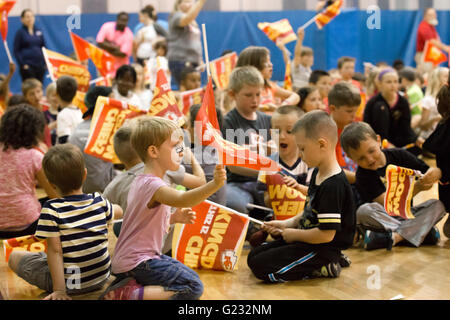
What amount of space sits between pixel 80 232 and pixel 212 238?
0.85 metres

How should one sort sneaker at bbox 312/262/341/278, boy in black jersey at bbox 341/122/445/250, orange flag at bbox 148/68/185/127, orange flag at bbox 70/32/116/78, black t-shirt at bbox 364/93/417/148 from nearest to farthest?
sneaker at bbox 312/262/341/278 → boy in black jersey at bbox 341/122/445/250 → orange flag at bbox 148/68/185/127 → black t-shirt at bbox 364/93/417/148 → orange flag at bbox 70/32/116/78

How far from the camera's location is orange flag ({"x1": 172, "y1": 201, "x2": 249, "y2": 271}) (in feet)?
11.2

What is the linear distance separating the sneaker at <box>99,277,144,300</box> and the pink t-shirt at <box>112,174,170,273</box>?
6 cm

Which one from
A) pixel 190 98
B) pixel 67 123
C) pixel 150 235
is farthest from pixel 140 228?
pixel 190 98

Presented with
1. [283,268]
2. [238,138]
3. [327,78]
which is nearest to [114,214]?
[283,268]

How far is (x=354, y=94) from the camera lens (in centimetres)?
440

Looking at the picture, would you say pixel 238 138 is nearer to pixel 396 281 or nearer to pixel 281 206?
pixel 281 206

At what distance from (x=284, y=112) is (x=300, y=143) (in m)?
0.93

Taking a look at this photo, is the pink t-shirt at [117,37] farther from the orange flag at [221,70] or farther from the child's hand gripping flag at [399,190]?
the child's hand gripping flag at [399,190]

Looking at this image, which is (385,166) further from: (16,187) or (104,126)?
(16,187)

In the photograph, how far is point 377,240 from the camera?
380cm

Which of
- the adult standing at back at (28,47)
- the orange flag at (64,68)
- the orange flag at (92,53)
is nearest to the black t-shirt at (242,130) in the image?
the orange flag at (64,68)

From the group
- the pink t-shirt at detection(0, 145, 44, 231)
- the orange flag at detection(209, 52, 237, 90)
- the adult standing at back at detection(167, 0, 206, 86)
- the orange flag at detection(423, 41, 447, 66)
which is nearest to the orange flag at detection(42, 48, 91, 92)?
the orange flag at detection(209, 52, 237, 90)

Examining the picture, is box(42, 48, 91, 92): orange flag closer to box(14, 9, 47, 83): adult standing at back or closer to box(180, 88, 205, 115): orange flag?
box(180, 88, 205, 115): orange flag
